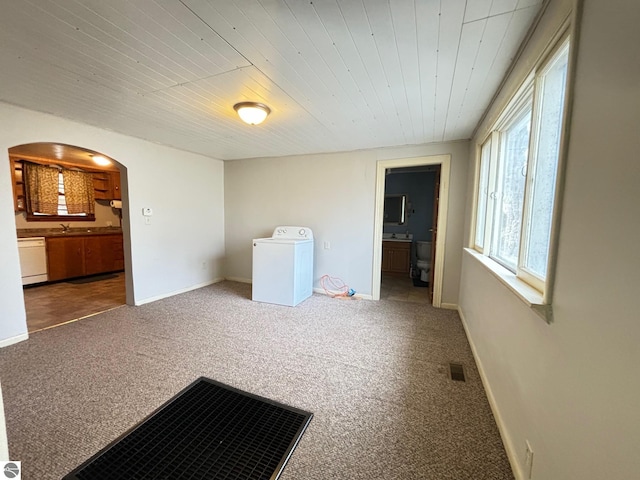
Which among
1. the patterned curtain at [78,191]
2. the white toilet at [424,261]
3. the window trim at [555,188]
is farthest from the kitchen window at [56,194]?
the window trim at [555,188]

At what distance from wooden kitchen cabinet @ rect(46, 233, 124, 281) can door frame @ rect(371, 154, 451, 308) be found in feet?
17.2

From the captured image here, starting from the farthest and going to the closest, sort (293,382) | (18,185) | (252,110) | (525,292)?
(18,185) → (252,110) → (293,382) → (525,292)

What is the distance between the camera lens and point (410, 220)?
225 inches

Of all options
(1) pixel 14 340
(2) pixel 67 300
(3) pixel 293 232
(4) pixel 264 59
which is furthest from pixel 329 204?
(2) pixel 67 300

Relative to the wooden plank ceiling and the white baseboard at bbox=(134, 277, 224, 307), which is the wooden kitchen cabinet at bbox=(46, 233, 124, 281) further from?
the wooden plank ceiling

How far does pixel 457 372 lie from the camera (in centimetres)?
211

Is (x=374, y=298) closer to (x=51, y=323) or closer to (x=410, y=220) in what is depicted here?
(x=410, y=220)

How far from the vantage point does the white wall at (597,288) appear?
0.66m

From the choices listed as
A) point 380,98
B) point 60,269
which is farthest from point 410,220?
point 60,269

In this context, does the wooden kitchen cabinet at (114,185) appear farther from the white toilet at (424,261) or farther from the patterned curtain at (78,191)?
the white toilet at (424,261)

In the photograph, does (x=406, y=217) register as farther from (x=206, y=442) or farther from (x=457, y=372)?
(x=206, y=442)

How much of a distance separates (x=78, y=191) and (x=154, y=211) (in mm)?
2906

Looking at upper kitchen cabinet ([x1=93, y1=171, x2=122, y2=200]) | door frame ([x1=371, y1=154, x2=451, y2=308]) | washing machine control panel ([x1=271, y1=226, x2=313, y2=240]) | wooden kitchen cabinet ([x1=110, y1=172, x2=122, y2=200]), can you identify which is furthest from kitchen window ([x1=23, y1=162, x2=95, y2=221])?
door frame ([x1=371, y1=154, x2=451, y2=308])

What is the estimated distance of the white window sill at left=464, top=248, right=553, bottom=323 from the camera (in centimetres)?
106
